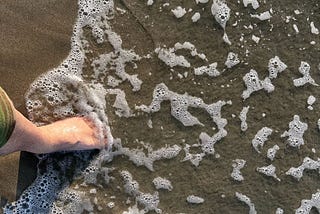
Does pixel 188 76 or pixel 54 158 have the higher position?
pixel 188 76

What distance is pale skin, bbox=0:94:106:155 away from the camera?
2.33 meters

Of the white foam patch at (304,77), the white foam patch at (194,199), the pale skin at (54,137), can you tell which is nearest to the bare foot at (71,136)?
the pale skin at (54,137)

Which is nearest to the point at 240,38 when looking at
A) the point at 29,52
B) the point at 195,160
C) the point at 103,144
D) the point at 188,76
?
the point at 188,76

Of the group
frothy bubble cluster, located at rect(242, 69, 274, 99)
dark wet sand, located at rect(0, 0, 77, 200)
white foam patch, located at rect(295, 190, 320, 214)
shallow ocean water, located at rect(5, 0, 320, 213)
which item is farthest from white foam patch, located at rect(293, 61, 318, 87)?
dark wet sand, located at rect(0, 0, 77, 200)

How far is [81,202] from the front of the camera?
2.79m

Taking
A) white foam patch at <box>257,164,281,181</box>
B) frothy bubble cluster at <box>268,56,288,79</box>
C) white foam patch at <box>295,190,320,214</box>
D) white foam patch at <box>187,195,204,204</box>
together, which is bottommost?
white foam patch at <box>187,195,204,204</box>

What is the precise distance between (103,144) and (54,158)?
1.00ft

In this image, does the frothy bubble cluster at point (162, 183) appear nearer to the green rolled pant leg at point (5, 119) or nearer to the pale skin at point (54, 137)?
the pale skin at point (54, 137)

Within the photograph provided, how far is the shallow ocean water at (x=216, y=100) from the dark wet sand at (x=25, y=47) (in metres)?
0.17

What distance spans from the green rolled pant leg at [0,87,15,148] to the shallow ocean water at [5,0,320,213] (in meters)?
0.65

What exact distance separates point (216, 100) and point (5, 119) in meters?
1.24

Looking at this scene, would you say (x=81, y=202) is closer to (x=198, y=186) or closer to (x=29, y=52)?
(x=198, y=186)

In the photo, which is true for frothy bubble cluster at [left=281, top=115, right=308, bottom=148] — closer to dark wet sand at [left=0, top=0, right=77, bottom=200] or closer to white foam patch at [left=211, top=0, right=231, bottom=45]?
white foam patch at [left=211, top=0, right=231, bottom=45]

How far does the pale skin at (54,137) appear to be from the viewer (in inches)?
91.7
